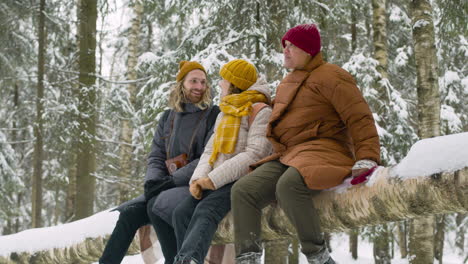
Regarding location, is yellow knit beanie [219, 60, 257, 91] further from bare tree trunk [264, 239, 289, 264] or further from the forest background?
bare tree trunk [264, 239, 289, 264]

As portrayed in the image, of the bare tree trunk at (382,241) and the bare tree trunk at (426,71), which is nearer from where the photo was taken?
the bare tree trunk at (426,71)

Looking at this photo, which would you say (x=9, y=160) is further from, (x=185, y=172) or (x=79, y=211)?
(x=185, y=172)

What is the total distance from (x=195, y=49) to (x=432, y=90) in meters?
4.19

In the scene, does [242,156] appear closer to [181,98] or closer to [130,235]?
[181,98]

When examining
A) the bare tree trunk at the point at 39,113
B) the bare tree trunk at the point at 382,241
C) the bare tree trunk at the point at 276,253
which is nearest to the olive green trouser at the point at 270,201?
the bare tree trunk at the point at 276,253

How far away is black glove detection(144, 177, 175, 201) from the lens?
4.12 m

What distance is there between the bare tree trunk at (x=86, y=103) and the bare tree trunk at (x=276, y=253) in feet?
11.8

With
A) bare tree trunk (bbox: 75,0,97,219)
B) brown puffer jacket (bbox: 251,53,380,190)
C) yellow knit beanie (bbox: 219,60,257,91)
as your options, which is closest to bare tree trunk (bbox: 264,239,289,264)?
bare tree trunk (bbox: 75,0,97,219)

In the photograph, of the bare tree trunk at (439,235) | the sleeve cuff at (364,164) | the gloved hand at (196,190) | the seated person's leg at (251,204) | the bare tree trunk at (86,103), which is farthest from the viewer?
the bare tree trunk at (439,235)

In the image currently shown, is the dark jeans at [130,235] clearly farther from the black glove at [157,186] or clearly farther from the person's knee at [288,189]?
the person's knee at [288,189]

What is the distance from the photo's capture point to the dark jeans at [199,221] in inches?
129

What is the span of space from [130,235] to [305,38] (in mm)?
2258

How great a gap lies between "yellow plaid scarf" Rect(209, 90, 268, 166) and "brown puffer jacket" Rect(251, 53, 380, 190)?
9.8 inches

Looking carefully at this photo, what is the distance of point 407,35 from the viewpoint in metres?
13.2
